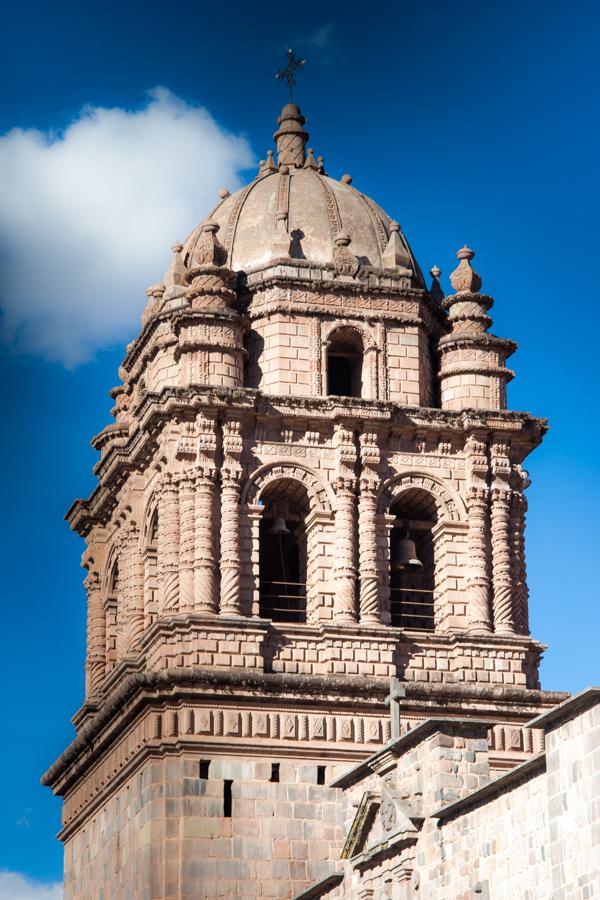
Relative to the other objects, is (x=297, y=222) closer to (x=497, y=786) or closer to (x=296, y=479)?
(x=296, y=479)

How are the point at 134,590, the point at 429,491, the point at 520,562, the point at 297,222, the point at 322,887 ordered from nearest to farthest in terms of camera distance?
the point at 322,887 < the point at 520,562 < the point at 429,491 < the point at 134,590 < the point at 297,222

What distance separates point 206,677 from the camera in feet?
168

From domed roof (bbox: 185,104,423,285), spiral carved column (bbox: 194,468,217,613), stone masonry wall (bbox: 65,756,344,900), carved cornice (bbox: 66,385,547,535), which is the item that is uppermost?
domed roof (bbox: 185,104,423,285)

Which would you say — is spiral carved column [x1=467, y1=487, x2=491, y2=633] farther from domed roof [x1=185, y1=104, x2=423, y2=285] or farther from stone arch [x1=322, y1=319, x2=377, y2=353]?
domed roof [x1=185, y1=104, x2=423, y2=285]

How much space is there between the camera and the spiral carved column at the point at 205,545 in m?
52.4

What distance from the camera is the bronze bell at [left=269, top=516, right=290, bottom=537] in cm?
5481

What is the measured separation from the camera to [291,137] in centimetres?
6081

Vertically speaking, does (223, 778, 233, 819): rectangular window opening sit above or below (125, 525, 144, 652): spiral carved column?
below

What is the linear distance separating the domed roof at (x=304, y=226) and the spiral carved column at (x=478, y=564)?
5.41 meters

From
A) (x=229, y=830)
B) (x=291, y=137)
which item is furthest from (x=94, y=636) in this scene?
(x=291, y=137)

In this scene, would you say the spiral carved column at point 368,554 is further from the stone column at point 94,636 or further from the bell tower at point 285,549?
the stone column at point 94,636

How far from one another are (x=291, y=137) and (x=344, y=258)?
513 centimetres

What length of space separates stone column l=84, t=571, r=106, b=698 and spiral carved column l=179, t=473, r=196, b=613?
19.2ft

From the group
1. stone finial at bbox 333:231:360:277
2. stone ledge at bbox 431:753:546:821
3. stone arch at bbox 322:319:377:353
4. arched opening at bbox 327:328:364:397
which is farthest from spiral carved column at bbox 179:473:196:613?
stone ledge at bbox 431:753:546:821
